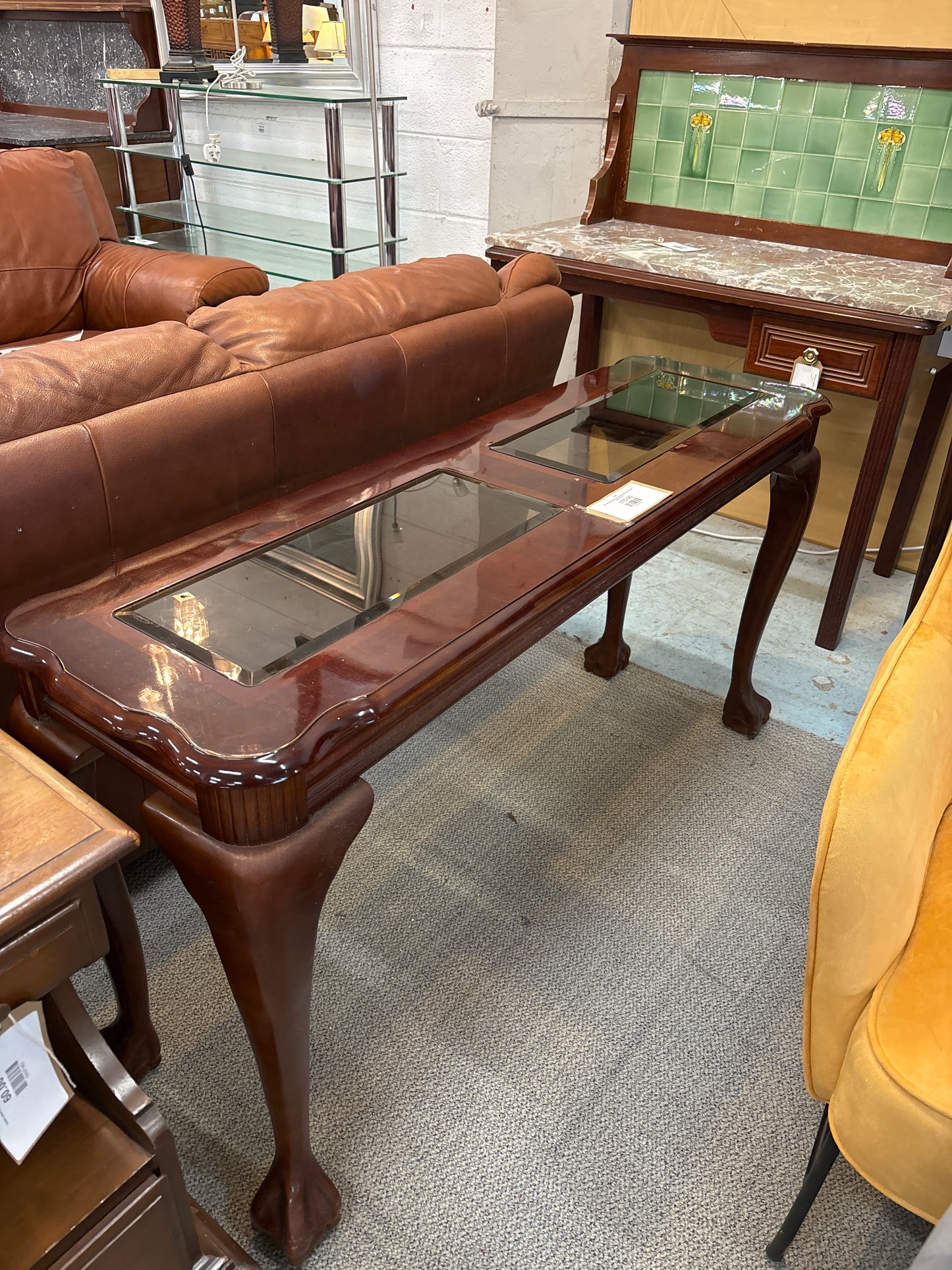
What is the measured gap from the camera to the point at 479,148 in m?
2.81

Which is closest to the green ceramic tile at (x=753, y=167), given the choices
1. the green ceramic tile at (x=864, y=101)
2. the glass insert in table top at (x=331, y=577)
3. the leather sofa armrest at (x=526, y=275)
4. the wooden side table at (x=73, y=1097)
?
the green ceramic tile at (x=864, y=101)

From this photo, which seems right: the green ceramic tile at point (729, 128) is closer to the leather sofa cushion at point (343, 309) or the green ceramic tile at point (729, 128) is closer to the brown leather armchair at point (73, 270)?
the leather sofa cushion at point (343, 309)

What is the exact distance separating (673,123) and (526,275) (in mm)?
1107

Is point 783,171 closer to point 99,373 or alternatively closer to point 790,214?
point 790,214

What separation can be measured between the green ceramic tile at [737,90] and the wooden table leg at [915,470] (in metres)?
0.87

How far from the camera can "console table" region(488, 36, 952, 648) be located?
2.08m

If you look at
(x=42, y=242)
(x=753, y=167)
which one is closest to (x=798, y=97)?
(x=753, y=167)

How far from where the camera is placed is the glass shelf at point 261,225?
9.55ft

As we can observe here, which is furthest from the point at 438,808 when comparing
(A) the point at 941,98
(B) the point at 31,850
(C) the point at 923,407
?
(A) the point at 941,98

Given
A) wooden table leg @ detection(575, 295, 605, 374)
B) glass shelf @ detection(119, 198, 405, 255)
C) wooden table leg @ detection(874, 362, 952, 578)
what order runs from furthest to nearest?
glass shelf @ detection(119, 198, 405, 255) < wooden table leg @ detection(575, 295, 605, 374) < wooden table leg @ detection(874, 362, 952, 578)

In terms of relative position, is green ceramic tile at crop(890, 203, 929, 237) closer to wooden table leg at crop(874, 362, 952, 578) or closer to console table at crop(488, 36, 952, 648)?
console table at crop(488, 36, 952, 648)

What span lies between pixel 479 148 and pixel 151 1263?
112 inches

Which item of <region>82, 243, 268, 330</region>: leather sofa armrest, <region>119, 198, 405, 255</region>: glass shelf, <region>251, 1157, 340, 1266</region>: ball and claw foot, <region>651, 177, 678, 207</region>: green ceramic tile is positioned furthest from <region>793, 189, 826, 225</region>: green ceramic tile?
<region>251, 1157, 340, 1266</region>: ball and claw foot

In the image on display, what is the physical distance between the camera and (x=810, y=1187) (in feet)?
3.41
